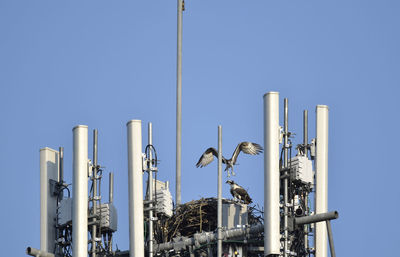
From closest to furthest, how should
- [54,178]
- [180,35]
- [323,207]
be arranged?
[323,207] < [54,178] < [180,35]

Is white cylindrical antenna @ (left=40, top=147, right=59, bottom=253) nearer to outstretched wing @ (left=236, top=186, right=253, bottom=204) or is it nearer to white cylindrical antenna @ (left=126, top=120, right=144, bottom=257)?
white cylindrical antenna @ (left=126, top=120, right=144, bottom=257)

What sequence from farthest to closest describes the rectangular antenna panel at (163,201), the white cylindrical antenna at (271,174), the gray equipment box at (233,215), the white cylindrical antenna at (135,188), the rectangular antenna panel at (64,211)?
the rectangular antenna panel at (64,211), the rectangular antenna panel at (163,201), the gray equipment box at (233,215), the white cylindrical antenna at (135,188), the white cylindrical antenna at (271,174)

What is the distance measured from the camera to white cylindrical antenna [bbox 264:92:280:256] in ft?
134

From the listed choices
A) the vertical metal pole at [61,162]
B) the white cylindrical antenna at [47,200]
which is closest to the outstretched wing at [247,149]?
the vertical metal pole at [61,162]

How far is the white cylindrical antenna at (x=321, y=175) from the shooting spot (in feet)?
139

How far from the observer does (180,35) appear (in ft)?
168

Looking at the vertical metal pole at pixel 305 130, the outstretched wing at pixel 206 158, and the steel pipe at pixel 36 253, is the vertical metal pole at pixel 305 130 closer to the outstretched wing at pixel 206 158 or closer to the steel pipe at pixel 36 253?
the outstretched wing at pixel 206 158

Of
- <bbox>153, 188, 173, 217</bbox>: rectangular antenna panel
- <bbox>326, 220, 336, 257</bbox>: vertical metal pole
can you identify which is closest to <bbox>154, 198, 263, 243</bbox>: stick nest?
<bbox>153, 188, 173, 217</bbox>: rectangular antenna panel

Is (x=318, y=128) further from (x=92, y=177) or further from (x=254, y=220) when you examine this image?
(x=92, y=177)

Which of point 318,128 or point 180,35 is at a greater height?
point 180,35

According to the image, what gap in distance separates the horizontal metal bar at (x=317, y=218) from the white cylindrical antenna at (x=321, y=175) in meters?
1.22

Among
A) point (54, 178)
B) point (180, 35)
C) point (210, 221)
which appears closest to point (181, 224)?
point (210, 221)

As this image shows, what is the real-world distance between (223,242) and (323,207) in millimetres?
2656

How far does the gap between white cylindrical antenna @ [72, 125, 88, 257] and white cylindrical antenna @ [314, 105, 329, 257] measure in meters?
5.77
